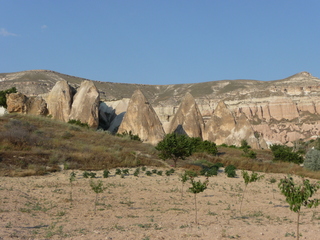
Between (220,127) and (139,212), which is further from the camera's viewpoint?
(220,127)

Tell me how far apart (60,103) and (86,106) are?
3.16 meters

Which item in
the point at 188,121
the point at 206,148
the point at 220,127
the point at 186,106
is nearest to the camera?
the point at 206,148

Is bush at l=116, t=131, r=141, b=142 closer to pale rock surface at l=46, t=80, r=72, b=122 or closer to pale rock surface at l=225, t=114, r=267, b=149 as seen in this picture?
pale rock surface at l=46, t=80, r=72, b=122

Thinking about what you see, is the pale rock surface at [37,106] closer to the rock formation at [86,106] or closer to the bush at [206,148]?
the rock formation at [86,106]

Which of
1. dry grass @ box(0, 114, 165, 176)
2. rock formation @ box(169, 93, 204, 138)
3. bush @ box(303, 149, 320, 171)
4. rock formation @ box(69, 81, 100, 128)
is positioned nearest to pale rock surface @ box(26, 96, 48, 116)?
rock formation @ box(69, 81, 100, 128)

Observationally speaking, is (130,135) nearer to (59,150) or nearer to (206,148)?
(206,148)

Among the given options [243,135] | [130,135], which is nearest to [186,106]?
[243,135]

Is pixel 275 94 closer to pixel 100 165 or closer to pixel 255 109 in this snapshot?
pixel 255 109

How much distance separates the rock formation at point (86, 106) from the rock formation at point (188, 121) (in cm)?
833

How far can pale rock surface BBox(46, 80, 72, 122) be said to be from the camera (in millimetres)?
36656

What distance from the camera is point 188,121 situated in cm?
3991

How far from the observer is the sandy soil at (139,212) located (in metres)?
7.54

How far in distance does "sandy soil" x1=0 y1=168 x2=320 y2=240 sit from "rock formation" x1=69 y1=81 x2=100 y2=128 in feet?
61.2

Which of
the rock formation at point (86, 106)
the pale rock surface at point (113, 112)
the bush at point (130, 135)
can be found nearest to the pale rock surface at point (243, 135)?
the pale rock surface at point (113, 112)
